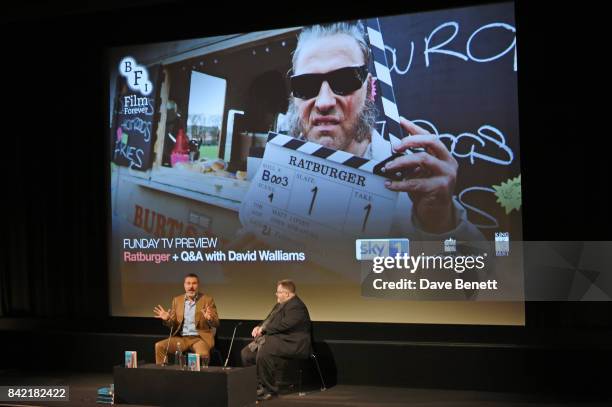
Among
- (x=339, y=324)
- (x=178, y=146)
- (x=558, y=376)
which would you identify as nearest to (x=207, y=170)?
(x=178, y=146)

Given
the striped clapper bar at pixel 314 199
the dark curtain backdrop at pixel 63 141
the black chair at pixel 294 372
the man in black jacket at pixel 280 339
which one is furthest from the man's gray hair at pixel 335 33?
the black chair at pixel 294 372

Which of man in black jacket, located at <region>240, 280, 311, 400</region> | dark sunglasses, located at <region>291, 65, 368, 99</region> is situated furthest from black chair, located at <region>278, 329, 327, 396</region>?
dark sunglasses, located at <region>291, 65, 368, 99</region>

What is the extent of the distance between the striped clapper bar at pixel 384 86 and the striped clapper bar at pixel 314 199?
0.99 feet

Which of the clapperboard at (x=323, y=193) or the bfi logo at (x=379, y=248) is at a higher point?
the clapperboard at (x=323, y=193)

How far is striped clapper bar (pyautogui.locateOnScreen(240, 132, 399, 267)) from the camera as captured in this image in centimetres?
616

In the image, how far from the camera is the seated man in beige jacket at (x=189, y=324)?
579cm

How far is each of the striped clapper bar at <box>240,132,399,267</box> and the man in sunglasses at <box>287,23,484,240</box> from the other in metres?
0.12

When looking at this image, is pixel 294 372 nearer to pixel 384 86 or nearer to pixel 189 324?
pixel 189 324

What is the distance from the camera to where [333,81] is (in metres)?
6.27

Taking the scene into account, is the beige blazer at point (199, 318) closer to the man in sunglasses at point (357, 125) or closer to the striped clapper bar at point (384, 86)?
the man in sunglasses at point (357, 125)

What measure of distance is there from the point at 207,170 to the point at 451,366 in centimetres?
268

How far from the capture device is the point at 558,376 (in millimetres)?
5418

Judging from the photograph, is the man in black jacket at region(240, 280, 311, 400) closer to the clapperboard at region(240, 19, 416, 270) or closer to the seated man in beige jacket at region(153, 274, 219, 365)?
the seated man in beige jacket at region(153, 274, 219, 365)

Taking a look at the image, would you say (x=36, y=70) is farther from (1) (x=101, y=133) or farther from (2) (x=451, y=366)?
(2) (x=451, y=366)
